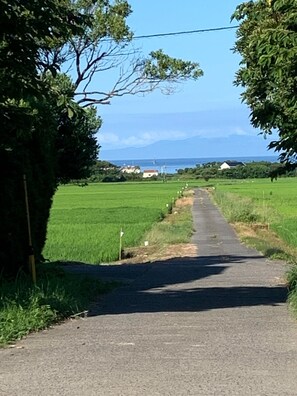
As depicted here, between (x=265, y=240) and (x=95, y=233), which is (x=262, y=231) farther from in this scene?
(x=95, y=233)

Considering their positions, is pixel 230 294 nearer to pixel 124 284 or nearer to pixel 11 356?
pixel 124 284

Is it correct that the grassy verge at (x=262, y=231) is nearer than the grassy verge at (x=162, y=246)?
Yes

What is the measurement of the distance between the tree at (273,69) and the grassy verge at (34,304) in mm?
3987

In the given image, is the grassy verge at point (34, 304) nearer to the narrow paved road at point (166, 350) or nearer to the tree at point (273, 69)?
the narrow paved road at point (166, 350)

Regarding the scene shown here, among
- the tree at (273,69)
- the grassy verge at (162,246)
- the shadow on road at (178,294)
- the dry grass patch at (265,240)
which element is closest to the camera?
the tree at (273,69)

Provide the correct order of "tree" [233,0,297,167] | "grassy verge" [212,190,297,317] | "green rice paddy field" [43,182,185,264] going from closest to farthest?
"tree" [233,0,297,167] → "grassy verge" [212,190,297,317] → "green rice paddy field" [43,182,185,264]

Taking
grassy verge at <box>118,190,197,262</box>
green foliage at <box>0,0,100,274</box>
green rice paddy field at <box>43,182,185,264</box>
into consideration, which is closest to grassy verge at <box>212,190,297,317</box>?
grassy verge at <box>118,190,197,262</box>

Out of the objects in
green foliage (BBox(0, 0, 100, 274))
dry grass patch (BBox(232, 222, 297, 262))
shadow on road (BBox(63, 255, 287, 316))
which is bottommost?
dry grass patch (BBox(232, 222, 297, 262))

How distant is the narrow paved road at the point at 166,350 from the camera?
5832 millimetres

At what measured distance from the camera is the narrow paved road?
5832mm

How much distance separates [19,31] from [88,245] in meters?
24.0

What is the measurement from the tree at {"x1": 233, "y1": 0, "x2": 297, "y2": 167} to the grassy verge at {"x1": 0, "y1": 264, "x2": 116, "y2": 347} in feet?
13.1

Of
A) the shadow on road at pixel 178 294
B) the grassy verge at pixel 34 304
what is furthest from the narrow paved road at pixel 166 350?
A: the grassy verge at pixel 34 304

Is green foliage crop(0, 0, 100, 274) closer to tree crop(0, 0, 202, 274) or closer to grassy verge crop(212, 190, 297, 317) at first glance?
tree crop(0, 0, 202, 274)
